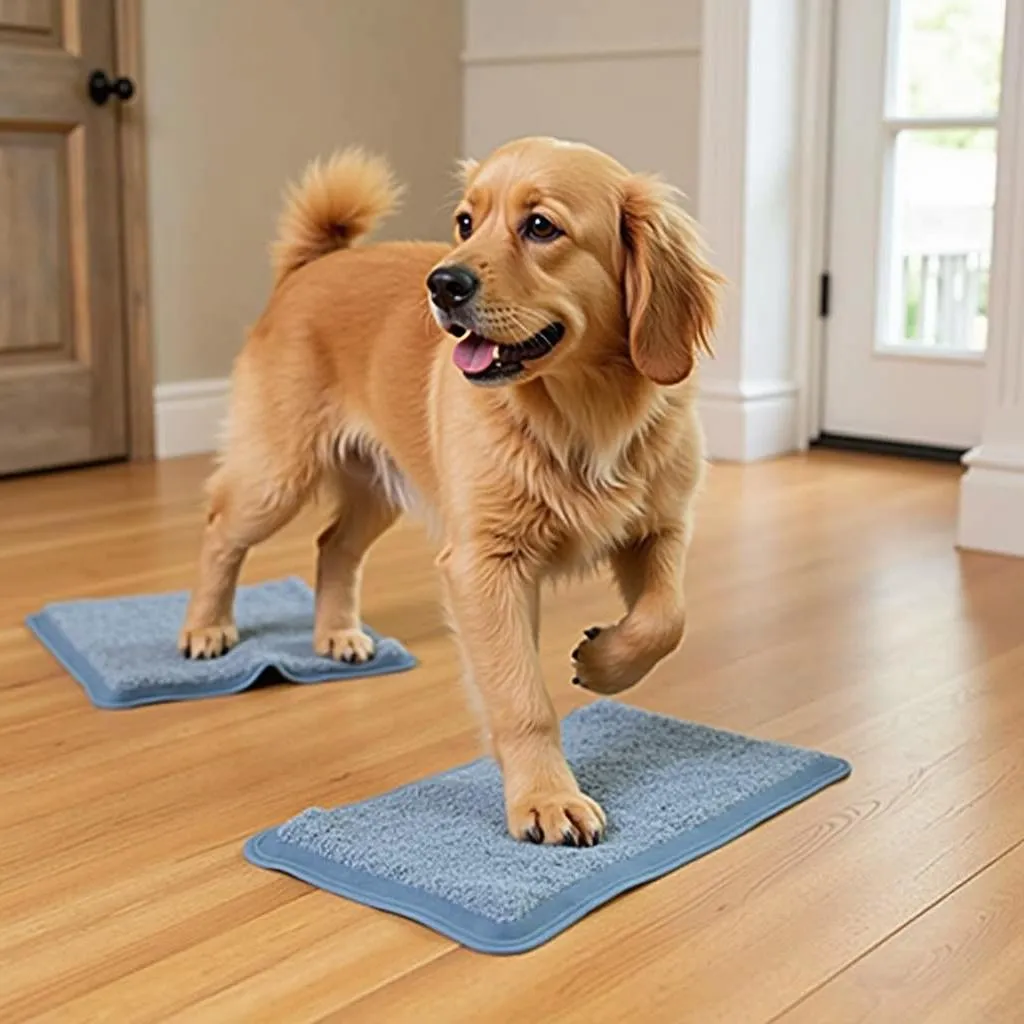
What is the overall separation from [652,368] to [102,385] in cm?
268

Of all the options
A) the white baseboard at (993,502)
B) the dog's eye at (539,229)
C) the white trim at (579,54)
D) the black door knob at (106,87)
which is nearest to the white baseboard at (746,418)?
the white trim at (579,54)

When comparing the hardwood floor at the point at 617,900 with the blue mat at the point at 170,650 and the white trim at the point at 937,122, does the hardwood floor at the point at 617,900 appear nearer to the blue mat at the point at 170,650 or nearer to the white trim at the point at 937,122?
the blue mat at the point at 170,650

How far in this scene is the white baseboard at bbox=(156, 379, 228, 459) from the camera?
4250 millimetres

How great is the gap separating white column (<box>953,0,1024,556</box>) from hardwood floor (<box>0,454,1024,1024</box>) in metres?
0.11

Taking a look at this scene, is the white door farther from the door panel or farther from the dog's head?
the dog's head

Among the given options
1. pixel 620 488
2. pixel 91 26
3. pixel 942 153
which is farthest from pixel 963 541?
pixel 91 26

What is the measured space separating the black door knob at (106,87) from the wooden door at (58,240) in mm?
16

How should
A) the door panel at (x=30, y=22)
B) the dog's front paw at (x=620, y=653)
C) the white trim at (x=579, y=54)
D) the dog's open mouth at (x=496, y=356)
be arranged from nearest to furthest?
the dog's open mouth at (x=496, y=356) < the dog's front paw at (x=620, y=653) < the door panel at (x=30, y=22) < the white trim at (x=579, y=54)

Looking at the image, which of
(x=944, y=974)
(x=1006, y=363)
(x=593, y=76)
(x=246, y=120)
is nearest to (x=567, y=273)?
(x=944, y=974)

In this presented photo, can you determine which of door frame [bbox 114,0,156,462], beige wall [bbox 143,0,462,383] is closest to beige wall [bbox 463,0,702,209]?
beige wall [bbox 143,0,462,383]

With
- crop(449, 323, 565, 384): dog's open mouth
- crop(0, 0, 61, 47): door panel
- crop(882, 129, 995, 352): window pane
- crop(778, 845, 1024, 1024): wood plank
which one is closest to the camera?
crop(778, 845, 1024, 1024): wood plank

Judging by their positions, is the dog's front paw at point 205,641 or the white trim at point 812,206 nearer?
the dog's front paw at point 205,641

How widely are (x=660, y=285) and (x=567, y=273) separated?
11 cm

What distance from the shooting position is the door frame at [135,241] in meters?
4.02
